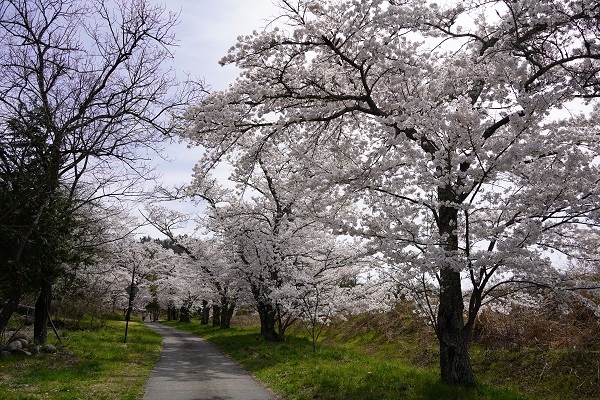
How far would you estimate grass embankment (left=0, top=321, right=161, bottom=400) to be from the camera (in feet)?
27.0

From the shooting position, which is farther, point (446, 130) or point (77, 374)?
point (77, 374)

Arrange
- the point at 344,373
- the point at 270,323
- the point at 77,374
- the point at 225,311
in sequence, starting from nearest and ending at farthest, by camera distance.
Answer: the point at 344,373
the point at 77,374
the point at 270,323
the point at 225,311

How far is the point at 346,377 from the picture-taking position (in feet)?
30.8

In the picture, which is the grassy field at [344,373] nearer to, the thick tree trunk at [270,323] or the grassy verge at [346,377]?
the grassy verge at [346,377]

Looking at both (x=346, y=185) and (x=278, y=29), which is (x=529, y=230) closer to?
(x=346, y=185)

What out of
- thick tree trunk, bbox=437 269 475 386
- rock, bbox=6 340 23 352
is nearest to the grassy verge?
thick tree trunk, bbox=437 269 475 386

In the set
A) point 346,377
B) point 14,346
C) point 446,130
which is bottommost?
point 14,346

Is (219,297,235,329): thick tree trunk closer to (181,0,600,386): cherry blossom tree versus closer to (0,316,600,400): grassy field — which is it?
(0,316,600,400): grassy field

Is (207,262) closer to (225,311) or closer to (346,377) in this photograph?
(225,311)

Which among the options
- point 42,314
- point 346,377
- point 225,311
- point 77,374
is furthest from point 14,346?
point 225,311

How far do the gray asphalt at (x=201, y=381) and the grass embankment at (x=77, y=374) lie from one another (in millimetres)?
345

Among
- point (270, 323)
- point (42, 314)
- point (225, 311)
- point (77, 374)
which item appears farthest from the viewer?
point (225, 311)

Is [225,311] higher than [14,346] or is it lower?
higher

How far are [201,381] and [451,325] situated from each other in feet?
20.1
